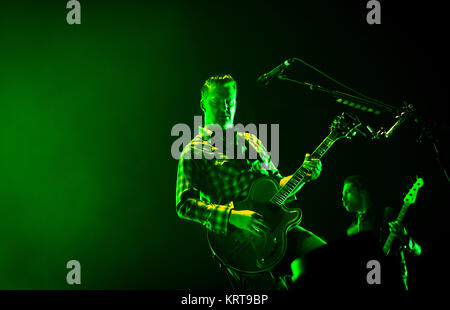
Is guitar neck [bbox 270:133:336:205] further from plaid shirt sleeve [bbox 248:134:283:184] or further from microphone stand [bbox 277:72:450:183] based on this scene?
microphone stand [bbox 277:72:450:183]

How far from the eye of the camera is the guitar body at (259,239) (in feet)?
7.61

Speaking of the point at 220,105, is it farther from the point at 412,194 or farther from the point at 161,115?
the point at 412,194

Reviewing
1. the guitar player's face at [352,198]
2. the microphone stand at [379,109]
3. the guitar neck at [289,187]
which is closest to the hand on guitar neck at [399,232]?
the guitar player's face at [352,198]

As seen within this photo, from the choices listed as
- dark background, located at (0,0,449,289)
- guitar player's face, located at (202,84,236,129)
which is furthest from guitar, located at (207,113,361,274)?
dark background, located at (0,0,449,289)

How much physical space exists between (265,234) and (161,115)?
182cm

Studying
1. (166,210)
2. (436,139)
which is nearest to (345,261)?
(436,139)

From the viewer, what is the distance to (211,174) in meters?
2.58

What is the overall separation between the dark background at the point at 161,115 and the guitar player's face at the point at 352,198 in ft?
1.12

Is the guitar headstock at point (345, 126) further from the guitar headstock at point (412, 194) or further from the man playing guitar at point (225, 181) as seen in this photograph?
the guitar headstock at point (412, 194)

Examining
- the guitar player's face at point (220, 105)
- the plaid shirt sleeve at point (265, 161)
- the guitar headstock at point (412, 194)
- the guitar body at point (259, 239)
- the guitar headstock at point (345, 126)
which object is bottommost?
the guitar body at point (259, 239)

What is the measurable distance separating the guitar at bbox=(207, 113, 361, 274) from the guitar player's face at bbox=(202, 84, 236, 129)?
511 millimetres

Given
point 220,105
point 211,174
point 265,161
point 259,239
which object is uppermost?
point 220,105

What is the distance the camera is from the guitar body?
2318 mm

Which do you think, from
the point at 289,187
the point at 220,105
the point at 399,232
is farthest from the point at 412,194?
the point at 220,105
